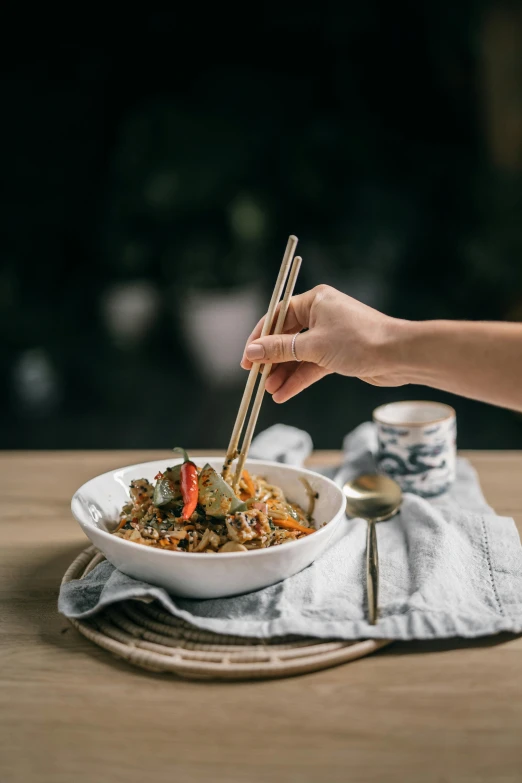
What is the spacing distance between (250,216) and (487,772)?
8.72ft

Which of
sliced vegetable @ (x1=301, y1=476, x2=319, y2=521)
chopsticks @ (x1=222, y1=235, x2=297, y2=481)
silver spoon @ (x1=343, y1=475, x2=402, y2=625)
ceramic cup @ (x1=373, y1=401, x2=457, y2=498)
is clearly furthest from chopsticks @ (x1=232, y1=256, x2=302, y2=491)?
ceramic cup @ (x1=373, y1=401, x2=457, y2=498)

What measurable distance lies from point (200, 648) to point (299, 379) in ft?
2.14

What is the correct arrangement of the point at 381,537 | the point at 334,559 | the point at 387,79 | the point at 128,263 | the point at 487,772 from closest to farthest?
the point at 487,772, the point at 334,559, the point at 381,537, the point at 387,79, the point at 128,263

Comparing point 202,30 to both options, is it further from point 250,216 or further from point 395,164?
point 395,164

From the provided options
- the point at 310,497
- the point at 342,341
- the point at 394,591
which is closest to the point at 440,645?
the point at 394,591

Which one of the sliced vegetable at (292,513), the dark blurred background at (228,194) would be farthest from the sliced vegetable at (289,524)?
the dark blurred background at (228,194)

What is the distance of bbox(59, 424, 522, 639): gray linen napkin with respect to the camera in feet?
3.05

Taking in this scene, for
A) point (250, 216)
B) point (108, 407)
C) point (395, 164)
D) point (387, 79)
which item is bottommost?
point (108, 407)

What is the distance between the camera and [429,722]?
78cm

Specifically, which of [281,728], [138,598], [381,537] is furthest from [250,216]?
[281,728]

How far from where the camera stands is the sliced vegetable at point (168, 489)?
112 centimetres

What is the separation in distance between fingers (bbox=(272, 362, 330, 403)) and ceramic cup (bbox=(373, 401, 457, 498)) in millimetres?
187

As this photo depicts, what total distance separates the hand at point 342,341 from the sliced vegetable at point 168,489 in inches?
9.6

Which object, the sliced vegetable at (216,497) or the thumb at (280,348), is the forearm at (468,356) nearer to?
the thumb at (280,348)
